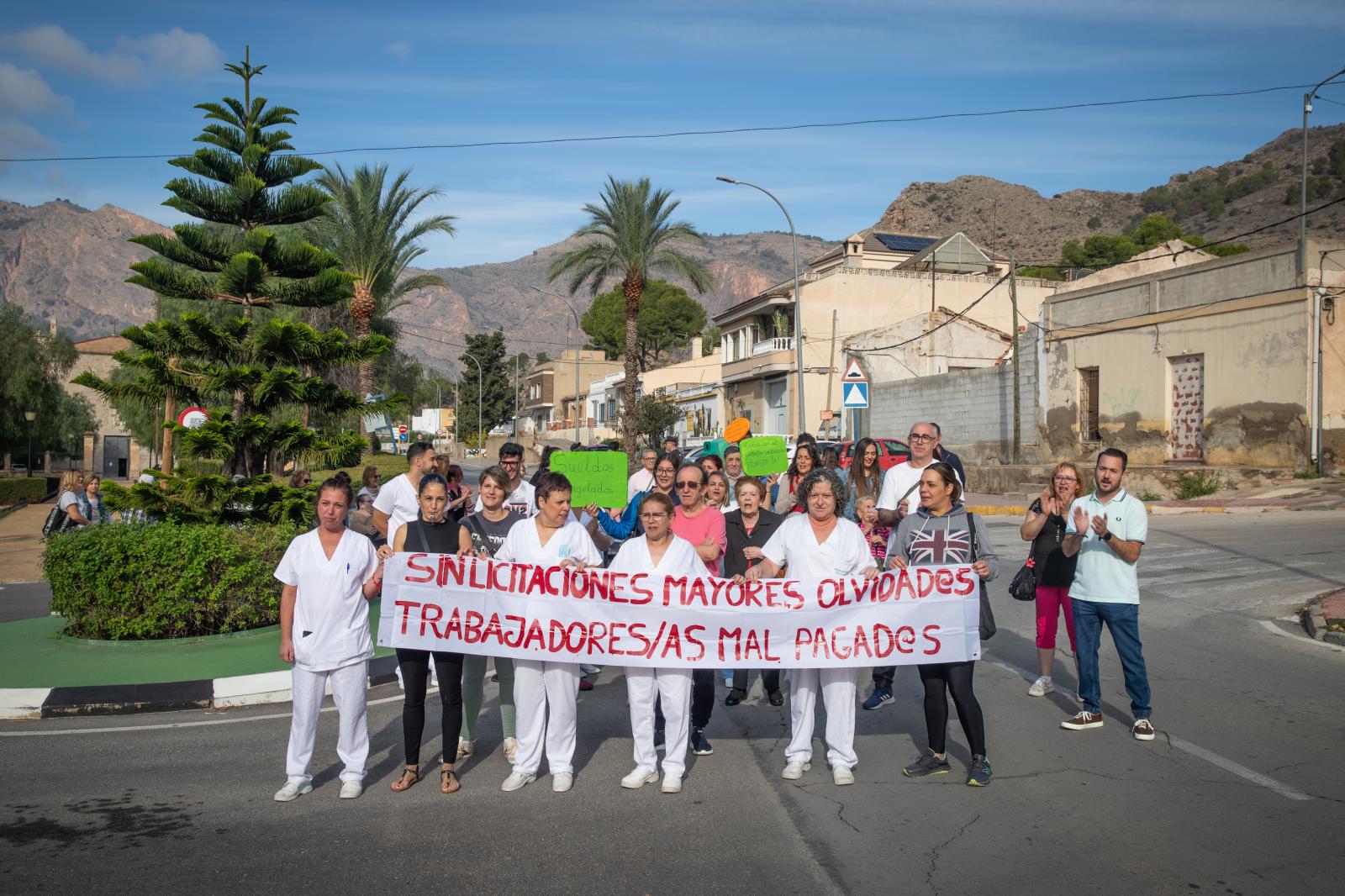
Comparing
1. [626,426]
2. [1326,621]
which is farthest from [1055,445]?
[1326,621]

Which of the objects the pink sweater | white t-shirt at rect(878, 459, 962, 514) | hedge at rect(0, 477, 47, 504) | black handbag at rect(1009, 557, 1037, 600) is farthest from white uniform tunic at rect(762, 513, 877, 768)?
hedge at rect(0, 477, 47, 504)

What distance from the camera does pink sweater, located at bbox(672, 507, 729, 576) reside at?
695 centimetres

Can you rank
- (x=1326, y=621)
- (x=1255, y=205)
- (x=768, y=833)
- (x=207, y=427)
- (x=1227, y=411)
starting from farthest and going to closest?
(x=1255, y=205) → (x=1227, y=411) → (x=207, y=427) → (x=1326, y=621) → (x=768, y=833)

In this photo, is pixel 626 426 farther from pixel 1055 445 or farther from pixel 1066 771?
pixel 1066 771

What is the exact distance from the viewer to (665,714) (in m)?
5.84

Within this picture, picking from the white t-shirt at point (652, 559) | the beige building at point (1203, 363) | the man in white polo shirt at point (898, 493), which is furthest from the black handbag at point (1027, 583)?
the beige building at point (1203, 363)

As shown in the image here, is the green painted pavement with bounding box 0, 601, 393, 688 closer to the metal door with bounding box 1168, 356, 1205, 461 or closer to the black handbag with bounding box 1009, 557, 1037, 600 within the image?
the black handbag with bounding box 1009, 557, 1037, 600

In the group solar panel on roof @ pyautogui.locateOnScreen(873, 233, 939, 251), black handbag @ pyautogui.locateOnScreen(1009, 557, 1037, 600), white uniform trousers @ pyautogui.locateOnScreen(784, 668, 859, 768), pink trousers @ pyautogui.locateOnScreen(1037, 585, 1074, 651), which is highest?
solar panel on roof @ pyautogui.locateOnScreen(873, 233, 939, 251)

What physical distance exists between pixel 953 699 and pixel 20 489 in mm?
37719

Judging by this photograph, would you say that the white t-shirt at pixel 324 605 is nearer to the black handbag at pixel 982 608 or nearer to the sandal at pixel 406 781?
the sandal at pixel 406 781

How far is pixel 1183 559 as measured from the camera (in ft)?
Answer: 46.6

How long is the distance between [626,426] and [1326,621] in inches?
1119

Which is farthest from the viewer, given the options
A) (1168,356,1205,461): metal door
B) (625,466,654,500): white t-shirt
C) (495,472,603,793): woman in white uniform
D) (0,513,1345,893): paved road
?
(1168,356,1205,461): metal door

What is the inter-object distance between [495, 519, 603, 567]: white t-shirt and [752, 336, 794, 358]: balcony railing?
4057 cm
